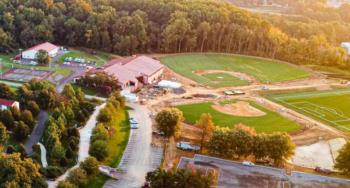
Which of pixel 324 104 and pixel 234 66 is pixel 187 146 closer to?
pixel 324 104

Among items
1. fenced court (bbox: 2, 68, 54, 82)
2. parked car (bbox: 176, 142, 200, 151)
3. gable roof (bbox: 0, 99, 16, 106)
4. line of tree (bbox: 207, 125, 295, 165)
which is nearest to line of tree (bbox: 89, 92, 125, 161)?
parked car (bbox: 176, 142, 200, 151)

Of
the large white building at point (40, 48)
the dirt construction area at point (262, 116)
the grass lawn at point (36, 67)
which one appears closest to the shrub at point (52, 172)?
the dirt construction area at point (262, 116)

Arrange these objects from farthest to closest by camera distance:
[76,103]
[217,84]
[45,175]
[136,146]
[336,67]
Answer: [336,67], [217,84], [76,103], [136,146], [45,175]

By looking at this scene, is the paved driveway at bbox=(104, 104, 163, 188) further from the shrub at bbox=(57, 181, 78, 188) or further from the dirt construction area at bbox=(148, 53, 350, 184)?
the shrub at bbox=(57, 181, 78, 188)

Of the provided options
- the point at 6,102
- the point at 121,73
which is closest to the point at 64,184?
the point at 6,102

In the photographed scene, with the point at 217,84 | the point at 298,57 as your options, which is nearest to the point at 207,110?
the point at 217,84

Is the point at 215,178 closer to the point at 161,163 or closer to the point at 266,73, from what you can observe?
the point at 161,163

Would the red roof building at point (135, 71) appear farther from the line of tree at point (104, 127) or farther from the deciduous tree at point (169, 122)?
the deciduous tree at point (169, 122)
